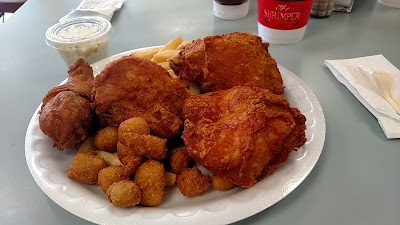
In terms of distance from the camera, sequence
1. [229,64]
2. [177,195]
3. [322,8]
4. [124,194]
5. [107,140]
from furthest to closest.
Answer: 1. [322,8]
2. [229,64]
3. [107,140]
4. [177,195]
5. [124,194]

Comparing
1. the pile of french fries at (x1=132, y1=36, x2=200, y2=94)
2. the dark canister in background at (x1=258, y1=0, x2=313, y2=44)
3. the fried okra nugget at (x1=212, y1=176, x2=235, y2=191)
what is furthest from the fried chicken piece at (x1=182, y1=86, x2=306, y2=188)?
the dark canister in background at (x1=258, y1=0, x2=313, y2=44)

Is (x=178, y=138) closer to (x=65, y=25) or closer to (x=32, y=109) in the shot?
(x=32, y=109)

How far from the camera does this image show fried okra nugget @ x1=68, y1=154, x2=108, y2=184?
1.01 meters

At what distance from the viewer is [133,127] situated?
3.42 ft

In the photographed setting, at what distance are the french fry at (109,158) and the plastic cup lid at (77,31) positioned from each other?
0.65 m

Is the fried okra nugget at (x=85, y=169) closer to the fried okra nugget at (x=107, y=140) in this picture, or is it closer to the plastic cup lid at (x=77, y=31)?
the fried okra nugget at (x=107, y=140)

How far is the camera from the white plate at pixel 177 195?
89 cm

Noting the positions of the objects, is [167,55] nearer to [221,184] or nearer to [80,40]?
[80,40]

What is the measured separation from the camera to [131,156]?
1.02m

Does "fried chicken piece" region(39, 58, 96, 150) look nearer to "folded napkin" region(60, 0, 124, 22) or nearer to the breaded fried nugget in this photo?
the breaded fried nugget

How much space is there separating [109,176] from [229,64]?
510mm

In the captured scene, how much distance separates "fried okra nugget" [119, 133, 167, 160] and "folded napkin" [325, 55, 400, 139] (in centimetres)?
71

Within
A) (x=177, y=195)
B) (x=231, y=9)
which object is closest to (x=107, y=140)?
(x=177, y=195)

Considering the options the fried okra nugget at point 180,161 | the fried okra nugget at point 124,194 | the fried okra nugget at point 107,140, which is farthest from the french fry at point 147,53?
the fried okra nugget at point 124,194
